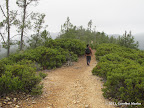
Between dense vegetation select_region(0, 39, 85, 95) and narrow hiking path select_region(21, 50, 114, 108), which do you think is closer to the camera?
narrow hiking path select_region(21, 50, 114, 108)

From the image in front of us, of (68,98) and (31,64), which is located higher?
(31,64)

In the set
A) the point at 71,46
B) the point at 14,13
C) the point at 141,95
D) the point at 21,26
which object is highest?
the point at 14,13

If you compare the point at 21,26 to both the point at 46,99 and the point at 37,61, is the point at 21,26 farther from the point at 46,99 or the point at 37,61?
the point at 46,99

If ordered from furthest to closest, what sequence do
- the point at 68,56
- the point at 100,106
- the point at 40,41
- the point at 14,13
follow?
1. the point at 40,41
2. the point at 14,13
3. the point at 68,56
4. the point at 100,106

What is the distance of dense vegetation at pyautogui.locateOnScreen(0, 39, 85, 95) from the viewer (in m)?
4.16

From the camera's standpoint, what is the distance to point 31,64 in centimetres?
644

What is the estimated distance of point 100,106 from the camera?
3.93 meters

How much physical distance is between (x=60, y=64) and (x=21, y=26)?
7.01 metres

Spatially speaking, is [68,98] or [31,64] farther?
[31,64]

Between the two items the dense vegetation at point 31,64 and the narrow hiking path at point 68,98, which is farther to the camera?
the dense vegetation at point 31,64

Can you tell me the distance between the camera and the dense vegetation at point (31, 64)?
13.7 feet

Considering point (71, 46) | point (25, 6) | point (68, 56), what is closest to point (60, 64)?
point (68, 56)

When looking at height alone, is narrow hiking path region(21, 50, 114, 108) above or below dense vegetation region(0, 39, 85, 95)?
below

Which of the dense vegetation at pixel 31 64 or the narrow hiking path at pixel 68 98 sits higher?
the dense vegetation at pixel 31 64
